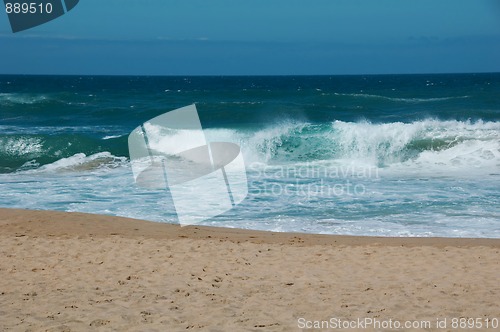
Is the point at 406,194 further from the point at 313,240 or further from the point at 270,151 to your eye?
the point at 270,151

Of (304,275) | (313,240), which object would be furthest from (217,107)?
(304,275)

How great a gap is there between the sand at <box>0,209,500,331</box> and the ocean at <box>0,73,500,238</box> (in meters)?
1.21

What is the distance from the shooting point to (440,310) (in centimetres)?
510

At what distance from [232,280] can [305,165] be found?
1058cm

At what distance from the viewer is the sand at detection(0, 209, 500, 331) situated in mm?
4902

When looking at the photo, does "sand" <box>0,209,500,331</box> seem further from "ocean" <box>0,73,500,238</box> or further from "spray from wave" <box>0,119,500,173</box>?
"spray from wave" <box>0,119,500,173</box>

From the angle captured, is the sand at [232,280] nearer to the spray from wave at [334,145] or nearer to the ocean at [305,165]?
the ocean at [305,165]

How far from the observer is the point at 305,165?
54.3 feet

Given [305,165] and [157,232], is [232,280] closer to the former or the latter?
[157,232]

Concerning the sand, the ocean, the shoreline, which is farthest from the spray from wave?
the sand

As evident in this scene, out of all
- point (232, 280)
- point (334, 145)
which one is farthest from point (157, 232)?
point (334, 145)

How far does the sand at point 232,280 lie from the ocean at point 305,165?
47.6 inches

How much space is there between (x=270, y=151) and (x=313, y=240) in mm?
11205

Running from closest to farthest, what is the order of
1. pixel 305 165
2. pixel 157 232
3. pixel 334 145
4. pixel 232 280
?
pixel 232 280 → pixel 157 232 → pixel 305 165 → pixel 334 145
